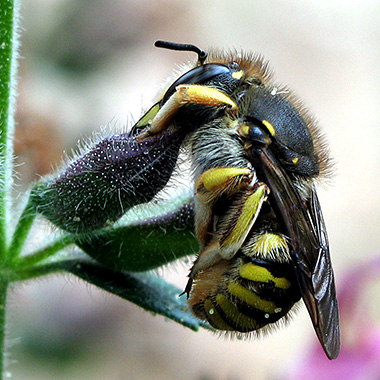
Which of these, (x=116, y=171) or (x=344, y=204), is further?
(x=344, y=204)

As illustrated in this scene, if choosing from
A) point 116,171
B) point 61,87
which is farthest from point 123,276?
point 61,87

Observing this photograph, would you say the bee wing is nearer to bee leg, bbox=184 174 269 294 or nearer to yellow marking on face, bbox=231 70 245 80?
bee leg, bbox=184 174 269 294

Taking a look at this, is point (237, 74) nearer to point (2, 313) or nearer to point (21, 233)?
point (21, 233)

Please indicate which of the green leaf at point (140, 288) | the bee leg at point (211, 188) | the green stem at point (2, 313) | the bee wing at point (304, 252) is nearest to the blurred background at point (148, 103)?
the green leaf at point (140, 288)

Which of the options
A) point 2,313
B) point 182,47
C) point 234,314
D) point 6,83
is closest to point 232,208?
point 234,314

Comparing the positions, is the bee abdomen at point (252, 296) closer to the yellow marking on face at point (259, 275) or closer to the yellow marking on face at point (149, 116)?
the yellow marking on face at point (259, 275)

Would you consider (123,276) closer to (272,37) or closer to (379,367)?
(379,367)
